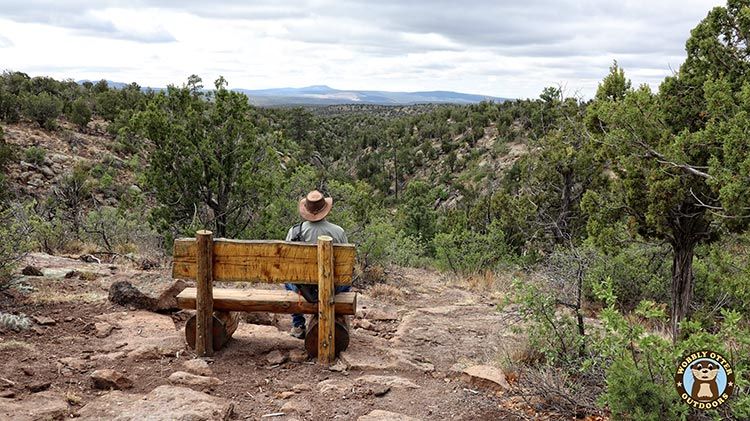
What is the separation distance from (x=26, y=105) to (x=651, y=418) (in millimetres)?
26519

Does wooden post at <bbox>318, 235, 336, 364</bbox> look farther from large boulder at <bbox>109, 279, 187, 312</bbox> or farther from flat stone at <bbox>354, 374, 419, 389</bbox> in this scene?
large boulder at <bbox>109, 279, 187, 312</bbox>

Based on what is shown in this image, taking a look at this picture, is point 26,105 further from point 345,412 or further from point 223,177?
point 345,412

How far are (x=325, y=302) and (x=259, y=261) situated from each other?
73 centimetres

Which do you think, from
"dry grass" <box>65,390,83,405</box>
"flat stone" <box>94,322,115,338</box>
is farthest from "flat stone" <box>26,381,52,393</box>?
"flat stone" <box>94,322,115,338</box>

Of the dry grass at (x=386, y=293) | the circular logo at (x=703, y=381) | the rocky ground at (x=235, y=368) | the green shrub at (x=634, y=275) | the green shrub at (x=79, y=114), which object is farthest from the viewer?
the green shrub at (x=79, y=114)

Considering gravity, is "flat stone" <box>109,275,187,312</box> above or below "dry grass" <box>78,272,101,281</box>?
above

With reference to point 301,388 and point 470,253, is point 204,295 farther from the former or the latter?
point 470,253

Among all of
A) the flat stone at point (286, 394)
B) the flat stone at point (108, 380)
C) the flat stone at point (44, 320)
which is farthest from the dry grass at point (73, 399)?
the flat stone at point (44, 320)

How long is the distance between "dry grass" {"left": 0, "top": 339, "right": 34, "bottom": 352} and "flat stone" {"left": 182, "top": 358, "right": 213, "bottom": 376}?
153 centimetres

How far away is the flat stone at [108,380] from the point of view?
4707 mm

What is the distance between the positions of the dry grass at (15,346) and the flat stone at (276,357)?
221 centimetres

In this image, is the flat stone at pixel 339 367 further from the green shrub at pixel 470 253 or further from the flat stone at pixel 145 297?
the green shrub at pixel 470 253

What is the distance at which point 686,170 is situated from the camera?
799 centimetres

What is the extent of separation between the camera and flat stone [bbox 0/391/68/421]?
398 cm
